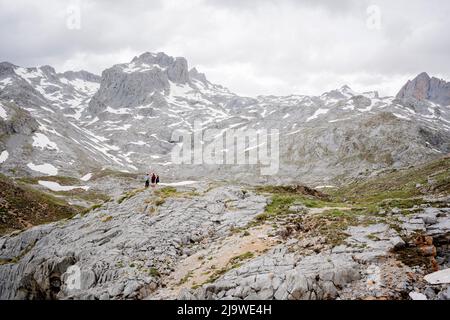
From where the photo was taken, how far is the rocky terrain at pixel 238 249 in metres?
19.6

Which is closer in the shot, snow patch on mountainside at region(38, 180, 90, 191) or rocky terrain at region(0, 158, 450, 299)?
rocky terrain at region(0, 158, 450, 299)

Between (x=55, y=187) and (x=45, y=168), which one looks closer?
(x=55, y=187)

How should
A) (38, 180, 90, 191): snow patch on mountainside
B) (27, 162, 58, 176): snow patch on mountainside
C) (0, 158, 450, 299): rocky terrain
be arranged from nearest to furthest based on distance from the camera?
1. (0, 158, 450, 299): rocky terrain
2. (38, 180, 90, 191): snow patch on mountainside
3. (27, 162, 58, 176): snow patch on mountainside

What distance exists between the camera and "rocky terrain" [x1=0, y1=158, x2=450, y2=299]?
64.3 feet

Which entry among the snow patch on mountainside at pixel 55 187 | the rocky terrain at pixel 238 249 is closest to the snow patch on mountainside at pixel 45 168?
the snow patch on mountainside at pixel 55 187

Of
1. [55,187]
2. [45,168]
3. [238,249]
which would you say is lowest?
[238,249]

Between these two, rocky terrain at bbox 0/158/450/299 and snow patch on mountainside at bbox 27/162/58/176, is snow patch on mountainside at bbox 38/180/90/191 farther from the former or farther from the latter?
rocky terrain at bbox 0/158/450/299

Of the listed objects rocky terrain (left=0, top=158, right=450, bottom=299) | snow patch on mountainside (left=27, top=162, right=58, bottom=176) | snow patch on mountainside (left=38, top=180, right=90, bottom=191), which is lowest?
rocky terrain (left=0, top=158, right=450, bottom=299)

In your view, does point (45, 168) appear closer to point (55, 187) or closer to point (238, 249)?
point (55, 187)

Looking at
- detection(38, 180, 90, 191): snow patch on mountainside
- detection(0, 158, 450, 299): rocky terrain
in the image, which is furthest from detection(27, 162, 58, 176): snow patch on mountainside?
detection(0, 158, 450, 299): rocky terrain

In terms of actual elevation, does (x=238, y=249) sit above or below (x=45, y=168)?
below

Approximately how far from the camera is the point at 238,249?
89.4 ft

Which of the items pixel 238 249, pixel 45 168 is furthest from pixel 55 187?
pixel 238 249
